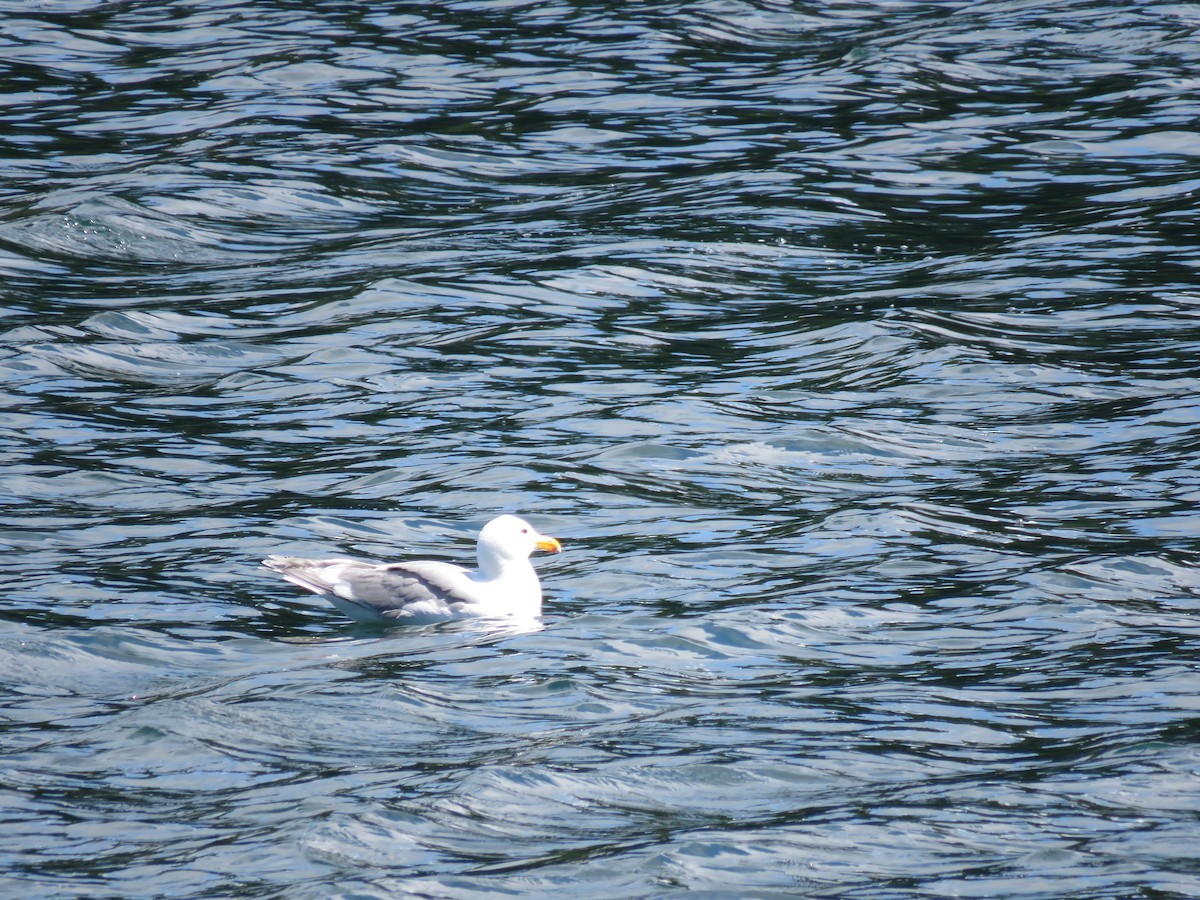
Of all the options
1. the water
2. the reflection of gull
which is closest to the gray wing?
the reflection of gull

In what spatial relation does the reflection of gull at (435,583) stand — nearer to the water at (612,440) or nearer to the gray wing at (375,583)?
the gray wing at (375,583)

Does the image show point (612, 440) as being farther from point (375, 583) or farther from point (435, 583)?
point (375, 583)

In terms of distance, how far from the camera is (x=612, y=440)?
37.3 ft

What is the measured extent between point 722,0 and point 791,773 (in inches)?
689

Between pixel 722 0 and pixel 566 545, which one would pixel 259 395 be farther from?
pixel 722 0

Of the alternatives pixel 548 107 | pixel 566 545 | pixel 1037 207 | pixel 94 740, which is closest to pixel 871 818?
pixel 94 740

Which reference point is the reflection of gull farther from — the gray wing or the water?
the water

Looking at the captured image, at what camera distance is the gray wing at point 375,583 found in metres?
8.74

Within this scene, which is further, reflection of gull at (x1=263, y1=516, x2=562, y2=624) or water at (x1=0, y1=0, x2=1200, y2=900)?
reflection of gull at (x1=263, y1=516, x2=562, y2=624)

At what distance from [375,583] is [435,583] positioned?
332mm

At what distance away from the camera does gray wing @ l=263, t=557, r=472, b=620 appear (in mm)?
8742

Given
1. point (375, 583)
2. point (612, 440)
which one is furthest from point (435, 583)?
point (612, 440)

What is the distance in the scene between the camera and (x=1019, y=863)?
5.66m

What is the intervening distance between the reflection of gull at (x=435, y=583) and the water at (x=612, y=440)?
0.19 m
